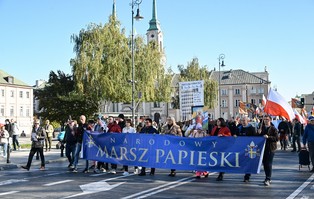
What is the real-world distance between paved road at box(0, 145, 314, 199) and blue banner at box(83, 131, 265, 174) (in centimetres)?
45

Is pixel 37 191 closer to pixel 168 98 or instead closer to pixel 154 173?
pixel 154 173

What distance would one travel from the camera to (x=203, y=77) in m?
78.4

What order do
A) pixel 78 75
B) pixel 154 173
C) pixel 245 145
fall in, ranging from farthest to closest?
pixel 78 75 < pixel 154 173 < pixel 245 145

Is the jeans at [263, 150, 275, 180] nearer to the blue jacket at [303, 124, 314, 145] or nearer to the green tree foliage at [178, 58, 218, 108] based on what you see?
the blue jacket at [303, 124, 314, 145]

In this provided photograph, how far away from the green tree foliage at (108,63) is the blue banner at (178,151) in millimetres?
31910

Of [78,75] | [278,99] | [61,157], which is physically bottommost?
[61,157]

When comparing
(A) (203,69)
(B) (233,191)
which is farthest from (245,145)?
(A) (203,69)

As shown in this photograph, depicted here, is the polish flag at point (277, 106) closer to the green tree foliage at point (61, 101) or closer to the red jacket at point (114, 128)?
the red jacket at point (114, 128)

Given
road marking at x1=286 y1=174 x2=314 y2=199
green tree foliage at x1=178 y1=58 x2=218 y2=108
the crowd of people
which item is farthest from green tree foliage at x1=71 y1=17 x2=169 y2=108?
road marking at x1=286 y1=174 x2=314 y2=199

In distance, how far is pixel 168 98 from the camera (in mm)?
58594

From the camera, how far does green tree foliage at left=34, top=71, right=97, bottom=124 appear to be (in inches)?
2243

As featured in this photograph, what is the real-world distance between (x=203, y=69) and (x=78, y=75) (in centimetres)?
3612

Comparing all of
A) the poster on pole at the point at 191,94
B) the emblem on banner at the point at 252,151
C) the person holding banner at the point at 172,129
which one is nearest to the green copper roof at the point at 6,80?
the poster on pole at the point at 191,94

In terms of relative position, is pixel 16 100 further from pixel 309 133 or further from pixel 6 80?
pixel 309 133
